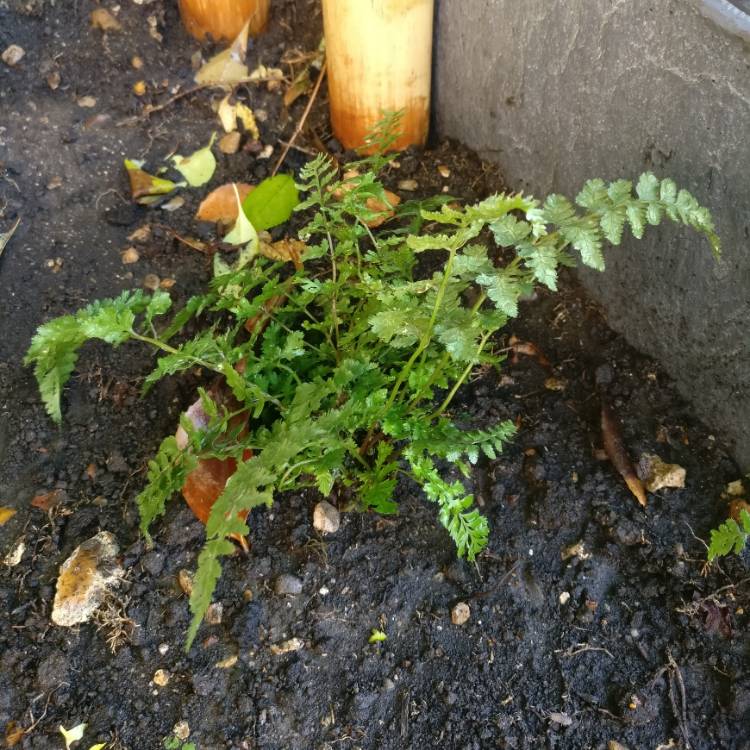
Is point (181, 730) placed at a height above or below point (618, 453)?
below

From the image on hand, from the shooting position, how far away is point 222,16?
2.73 metres

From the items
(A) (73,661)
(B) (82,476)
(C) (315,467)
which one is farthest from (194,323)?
(A) (73,661)

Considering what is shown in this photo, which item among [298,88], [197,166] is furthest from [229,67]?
[197,166]

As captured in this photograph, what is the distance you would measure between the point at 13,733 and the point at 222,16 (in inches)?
91.8

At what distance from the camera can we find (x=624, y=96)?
1.83m

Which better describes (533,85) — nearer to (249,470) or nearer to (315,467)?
(315,467)

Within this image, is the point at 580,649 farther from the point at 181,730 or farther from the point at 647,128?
the point at 647,128

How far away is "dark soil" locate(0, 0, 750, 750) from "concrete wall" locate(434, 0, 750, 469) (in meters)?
0.15

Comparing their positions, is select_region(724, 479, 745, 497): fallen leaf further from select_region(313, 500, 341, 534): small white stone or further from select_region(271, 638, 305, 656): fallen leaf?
select_region(271, 638, 305, 656): fallen leaf

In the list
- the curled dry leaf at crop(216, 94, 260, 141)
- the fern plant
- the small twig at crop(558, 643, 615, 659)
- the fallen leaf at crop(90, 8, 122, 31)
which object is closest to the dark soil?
the small twig at crop(558, 643, 615, 659)

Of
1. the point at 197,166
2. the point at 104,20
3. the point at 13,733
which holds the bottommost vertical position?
the point at 13,733

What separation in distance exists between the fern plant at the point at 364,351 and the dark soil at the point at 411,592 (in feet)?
0.47

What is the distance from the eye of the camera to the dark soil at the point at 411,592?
166 centimetres

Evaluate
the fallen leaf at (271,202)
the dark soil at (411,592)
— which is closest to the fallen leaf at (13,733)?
the dark soil at (411,592)
